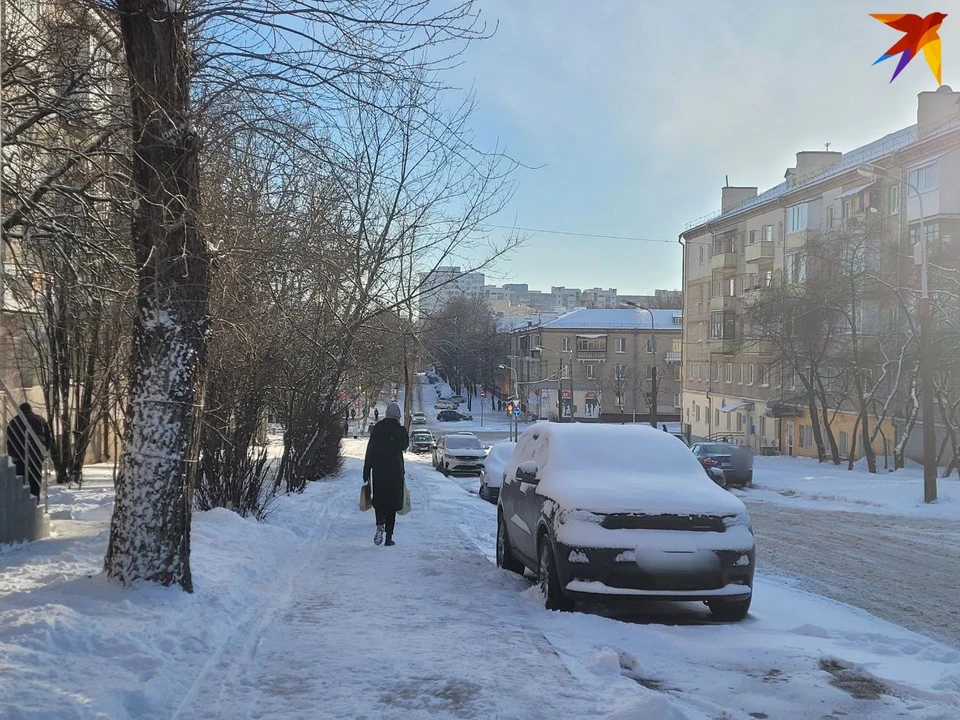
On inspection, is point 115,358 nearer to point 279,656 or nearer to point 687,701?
point 279,656

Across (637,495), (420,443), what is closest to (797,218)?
(420,443)

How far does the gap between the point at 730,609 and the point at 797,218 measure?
44.7m

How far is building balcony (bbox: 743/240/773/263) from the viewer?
51.7 m

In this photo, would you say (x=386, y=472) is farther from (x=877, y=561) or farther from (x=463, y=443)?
(x=463, y=443)

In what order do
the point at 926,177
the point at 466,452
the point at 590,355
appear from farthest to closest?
1. the point at 590,355
2. the point at 926,177
3. the point at 466,452

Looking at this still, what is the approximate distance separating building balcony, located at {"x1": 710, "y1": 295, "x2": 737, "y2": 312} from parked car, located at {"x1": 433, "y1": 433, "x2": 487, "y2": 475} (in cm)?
2742

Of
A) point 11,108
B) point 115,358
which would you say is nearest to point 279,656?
point 11,108

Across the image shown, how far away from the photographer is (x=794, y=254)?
42938 mm

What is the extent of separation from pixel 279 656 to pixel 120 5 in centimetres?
476

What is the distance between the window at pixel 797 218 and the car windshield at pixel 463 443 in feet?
77.0

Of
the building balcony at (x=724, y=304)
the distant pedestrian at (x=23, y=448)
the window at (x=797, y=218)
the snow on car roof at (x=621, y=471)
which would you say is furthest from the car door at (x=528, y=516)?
the building balcony at (x=724, y=304)

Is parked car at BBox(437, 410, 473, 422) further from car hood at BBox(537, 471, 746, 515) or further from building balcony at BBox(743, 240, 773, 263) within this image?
car hood at BBox(537, 471, 746, 515)

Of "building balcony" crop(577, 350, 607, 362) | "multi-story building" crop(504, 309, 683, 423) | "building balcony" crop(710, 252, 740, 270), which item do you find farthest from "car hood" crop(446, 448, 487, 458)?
"building balcony" crop(577, 350, 607, 362)

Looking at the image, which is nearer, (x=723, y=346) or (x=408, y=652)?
(x=408, y=652)
